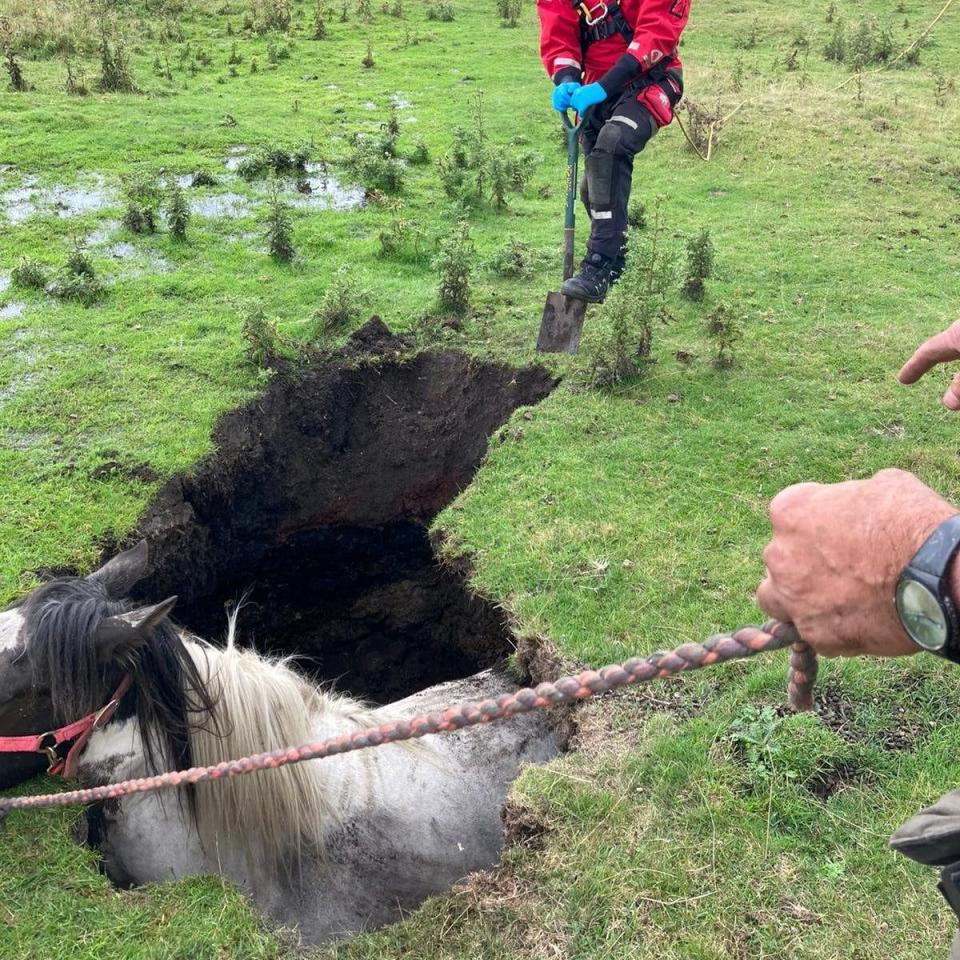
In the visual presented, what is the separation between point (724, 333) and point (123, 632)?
4.56 metres

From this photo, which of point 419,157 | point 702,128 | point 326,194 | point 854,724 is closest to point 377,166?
point 326,194

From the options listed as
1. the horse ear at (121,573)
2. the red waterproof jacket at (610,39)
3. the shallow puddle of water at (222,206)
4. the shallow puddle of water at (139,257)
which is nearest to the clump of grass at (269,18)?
the shallow puddle of water at (222,206)

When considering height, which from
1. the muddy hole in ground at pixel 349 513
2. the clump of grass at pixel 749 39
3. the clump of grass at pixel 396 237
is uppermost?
the clump of grass at pixel 749 39

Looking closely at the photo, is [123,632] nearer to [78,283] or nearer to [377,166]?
[78,283]

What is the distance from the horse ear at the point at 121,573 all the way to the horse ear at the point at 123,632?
0.35 metres

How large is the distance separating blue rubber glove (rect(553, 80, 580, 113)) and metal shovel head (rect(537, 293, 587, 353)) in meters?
1.29

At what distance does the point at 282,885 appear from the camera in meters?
3.01

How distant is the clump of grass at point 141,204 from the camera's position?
754cm

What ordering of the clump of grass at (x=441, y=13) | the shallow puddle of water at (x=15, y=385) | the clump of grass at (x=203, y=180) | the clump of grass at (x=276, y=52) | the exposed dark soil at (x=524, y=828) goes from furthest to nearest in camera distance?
1. the clump of grass at (x=441, y=13)
2. the clump of grass at (x=276, y=52)
3. the clump of grass at (x=203, y=180)
4. the shallow puddle of water at (x=15, y=385)
5. the exposed dark soil at (x=524, y=828)

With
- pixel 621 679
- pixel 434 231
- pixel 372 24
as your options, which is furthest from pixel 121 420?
pixel 372 24

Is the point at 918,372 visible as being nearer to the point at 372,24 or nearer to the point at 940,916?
the point at 940,916

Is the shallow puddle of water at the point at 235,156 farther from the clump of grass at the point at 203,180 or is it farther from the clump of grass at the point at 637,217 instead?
the clump of grass at the point at 637,217

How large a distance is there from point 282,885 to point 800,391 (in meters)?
4.29

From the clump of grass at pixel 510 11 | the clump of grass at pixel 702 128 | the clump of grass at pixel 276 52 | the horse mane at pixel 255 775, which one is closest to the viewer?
the horse mane at pixel 255 775
